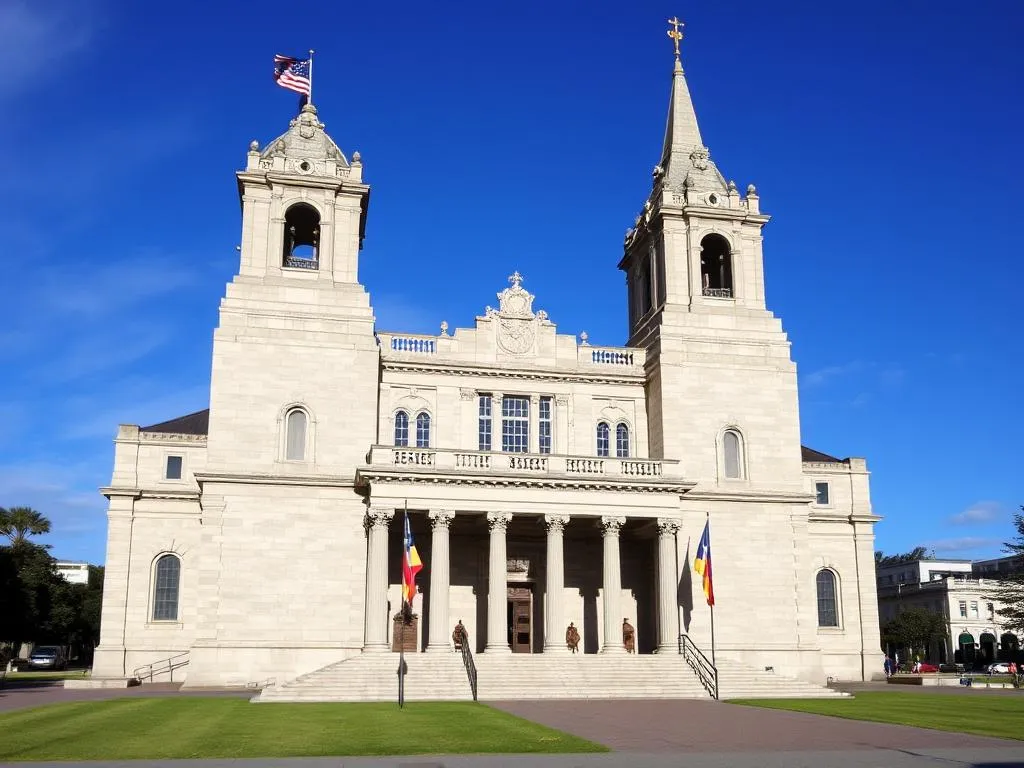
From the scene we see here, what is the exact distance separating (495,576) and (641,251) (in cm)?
2064

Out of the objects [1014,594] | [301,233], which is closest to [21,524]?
[301,233]

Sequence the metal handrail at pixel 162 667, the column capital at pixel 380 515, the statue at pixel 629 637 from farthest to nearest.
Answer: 1. the metal handrail at pixel 162 667
2. the statue at pixel 629 637
3. the column capital at pixel 380 515

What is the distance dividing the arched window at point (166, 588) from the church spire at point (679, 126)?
102 ft

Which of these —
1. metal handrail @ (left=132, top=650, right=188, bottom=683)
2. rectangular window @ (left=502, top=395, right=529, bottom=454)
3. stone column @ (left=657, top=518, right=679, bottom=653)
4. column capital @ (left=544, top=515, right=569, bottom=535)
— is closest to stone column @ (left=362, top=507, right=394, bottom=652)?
column capital @ (left=544, top=515, right=569, bottom=535)

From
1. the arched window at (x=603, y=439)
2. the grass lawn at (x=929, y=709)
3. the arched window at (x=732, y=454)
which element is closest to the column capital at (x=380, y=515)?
the arched window at (x=603, y=439)

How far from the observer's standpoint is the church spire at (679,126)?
2089 inches

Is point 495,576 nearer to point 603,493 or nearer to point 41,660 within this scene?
point 603,493

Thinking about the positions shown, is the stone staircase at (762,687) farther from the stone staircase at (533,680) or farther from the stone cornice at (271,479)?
the stone cornice at (271,479)

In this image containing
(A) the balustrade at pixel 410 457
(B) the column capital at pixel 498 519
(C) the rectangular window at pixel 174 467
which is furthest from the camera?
(C) the rectangular window at pixel 174 467

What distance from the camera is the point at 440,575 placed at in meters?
40.7

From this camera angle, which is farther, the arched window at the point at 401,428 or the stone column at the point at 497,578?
the arched window at the point at 401,428

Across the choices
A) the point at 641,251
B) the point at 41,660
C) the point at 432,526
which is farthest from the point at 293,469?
the point at 41,660

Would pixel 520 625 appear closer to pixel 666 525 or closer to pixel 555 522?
→ pixel 555 522

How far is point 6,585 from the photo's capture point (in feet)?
164
